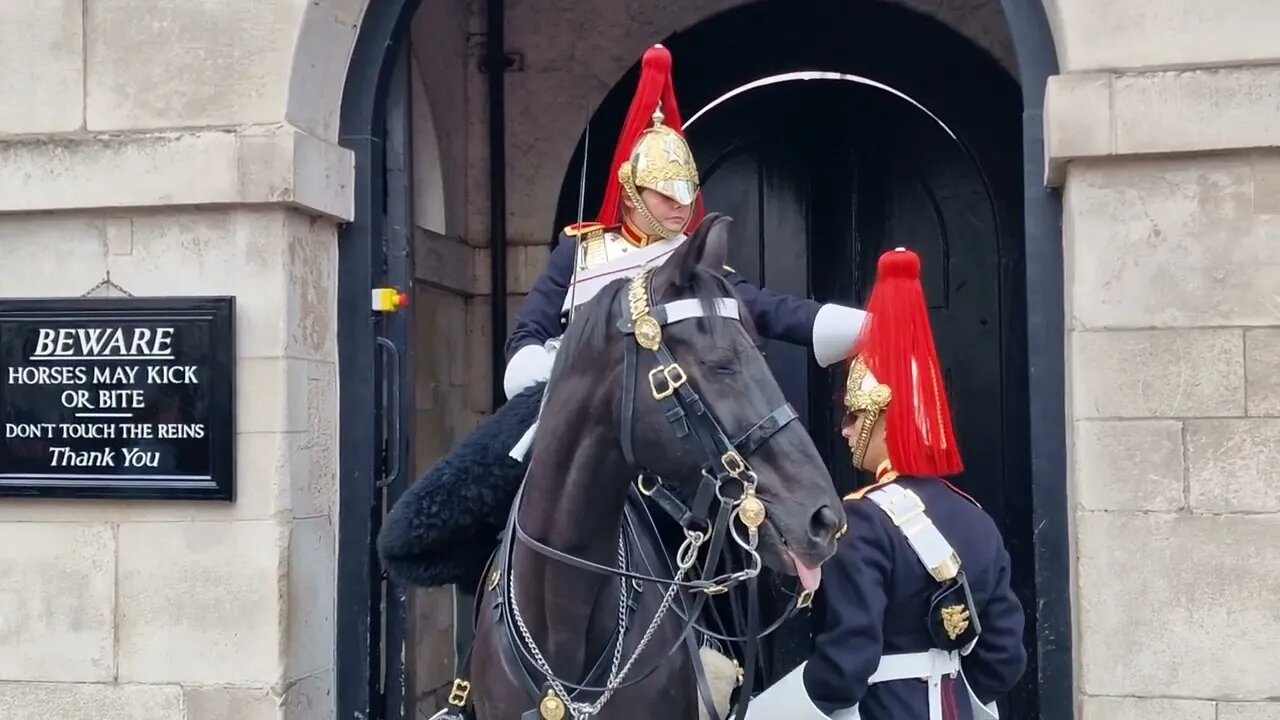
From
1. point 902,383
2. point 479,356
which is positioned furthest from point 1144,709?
point 479,356

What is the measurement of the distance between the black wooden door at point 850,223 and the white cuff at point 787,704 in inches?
116

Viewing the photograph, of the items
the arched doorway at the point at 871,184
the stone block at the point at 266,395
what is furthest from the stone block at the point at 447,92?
the stone block at the point at 266,395

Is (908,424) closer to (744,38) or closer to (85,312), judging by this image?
(85,312)

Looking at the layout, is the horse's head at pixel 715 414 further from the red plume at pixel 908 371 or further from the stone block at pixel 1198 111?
the stone block at pixel 1198 111

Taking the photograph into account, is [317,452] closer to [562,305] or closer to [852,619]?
[562,305]

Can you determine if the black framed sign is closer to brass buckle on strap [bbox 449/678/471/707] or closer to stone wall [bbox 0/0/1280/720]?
stone wall [bbox 0/0/1280/720]

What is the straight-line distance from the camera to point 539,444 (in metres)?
3.05

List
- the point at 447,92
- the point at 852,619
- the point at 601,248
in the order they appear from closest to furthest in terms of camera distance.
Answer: the point at 852,619, the point at 601,248, the point at 447,92

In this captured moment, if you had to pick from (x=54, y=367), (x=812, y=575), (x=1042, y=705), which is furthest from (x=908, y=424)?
(x=54, y=367)

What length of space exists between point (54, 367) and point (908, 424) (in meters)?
2.69

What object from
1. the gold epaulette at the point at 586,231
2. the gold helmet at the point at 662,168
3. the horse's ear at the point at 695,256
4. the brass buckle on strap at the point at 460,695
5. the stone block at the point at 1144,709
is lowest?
the stone block at the point at 1144,709

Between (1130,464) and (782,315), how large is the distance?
3.32 ft

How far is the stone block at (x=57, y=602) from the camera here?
4.38 metres

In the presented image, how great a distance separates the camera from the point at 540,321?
390 centimetres
